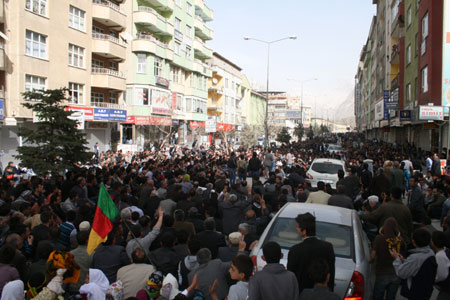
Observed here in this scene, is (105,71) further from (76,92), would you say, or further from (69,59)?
(69,59)

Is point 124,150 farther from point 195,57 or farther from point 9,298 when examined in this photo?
point 9,298

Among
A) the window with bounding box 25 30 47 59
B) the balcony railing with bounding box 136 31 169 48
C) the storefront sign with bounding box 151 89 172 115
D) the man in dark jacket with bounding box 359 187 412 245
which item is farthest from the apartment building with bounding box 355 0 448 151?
the window with bounding box 25 30 47 59

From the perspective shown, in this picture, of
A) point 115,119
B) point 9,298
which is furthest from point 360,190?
point 115,119

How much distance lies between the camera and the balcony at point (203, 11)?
53438mm

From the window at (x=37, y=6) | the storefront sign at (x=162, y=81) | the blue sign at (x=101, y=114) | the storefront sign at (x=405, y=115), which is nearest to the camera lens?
the window at (x=37, y=6)

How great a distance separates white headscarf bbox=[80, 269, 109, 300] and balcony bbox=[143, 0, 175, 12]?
3941 centimetres

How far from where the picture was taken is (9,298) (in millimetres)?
4391

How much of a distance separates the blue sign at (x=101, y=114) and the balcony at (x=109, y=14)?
762cm

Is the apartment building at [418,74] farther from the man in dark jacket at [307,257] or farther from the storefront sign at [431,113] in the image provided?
the man in dark jacket at [307,257]

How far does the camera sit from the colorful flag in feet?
17.0

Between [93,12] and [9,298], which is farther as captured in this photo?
[93,12]

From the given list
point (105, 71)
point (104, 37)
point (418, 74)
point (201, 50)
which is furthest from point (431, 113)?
point (201, 50)

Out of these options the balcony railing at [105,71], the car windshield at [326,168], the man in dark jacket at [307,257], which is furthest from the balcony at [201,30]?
→ the man in dark jacket at [307,257]

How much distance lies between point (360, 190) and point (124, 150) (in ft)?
85.9
